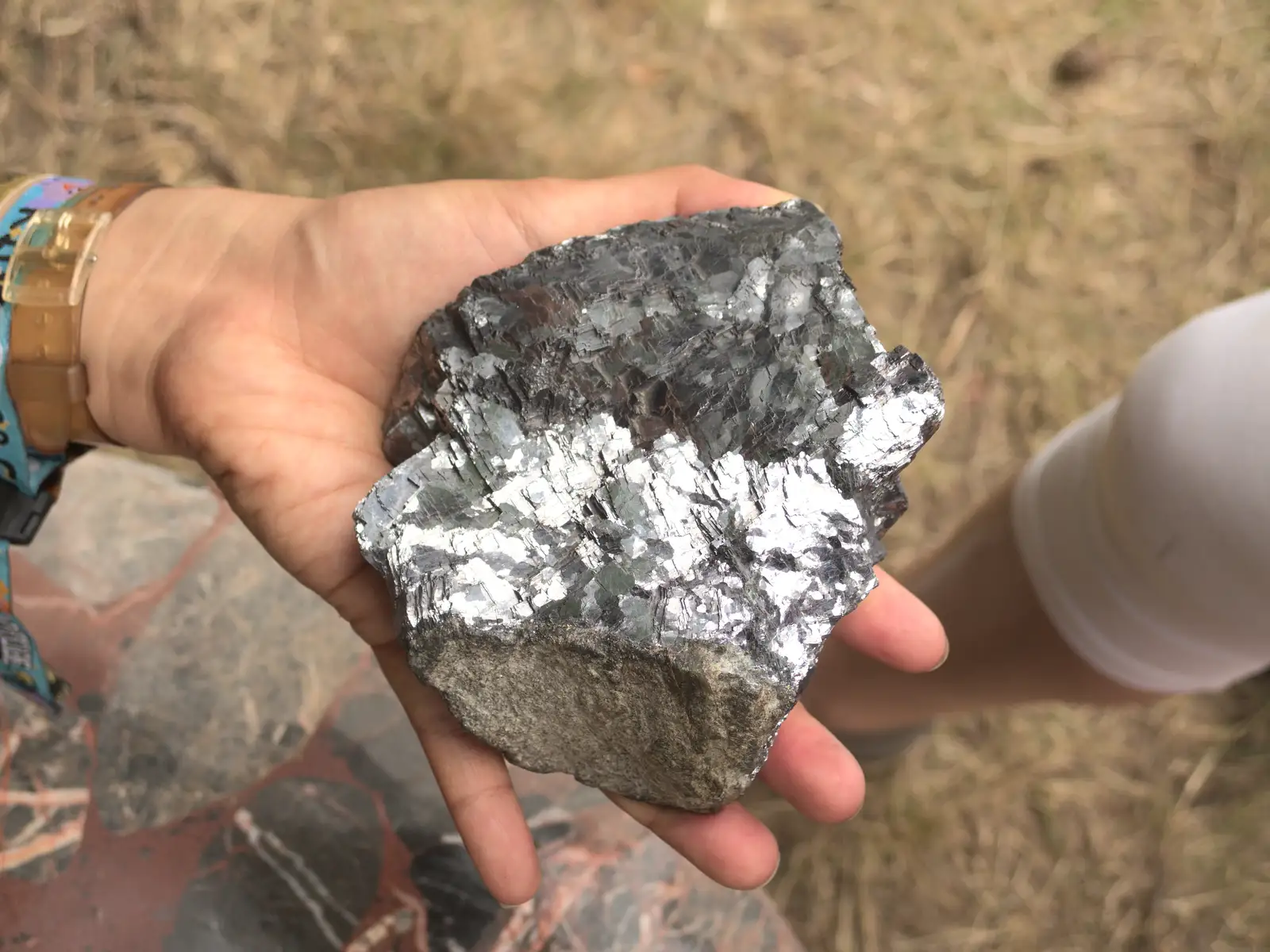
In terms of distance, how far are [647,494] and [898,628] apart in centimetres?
39

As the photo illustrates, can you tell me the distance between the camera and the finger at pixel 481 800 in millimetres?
1239

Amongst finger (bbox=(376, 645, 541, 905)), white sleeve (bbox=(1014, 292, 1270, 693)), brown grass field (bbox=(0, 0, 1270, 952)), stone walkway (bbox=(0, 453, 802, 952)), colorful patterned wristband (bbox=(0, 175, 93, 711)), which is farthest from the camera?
brown grass field (bbox=(0, 0, 1270, 952))

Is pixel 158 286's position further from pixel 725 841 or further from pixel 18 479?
pixel 725 841

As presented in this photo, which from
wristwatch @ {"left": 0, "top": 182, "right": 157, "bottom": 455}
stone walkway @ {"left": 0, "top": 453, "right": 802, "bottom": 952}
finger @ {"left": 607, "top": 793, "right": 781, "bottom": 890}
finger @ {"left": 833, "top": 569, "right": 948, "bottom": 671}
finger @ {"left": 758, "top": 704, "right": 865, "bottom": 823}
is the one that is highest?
wristwatch @ {"left": 0, "top": 182, "right": 157, "bottom": 455}

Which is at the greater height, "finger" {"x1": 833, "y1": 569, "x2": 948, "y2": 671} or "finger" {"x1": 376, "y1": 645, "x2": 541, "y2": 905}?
"finger" {"x1": 833, "y1": 569, "x2": 948, "y2": 671}

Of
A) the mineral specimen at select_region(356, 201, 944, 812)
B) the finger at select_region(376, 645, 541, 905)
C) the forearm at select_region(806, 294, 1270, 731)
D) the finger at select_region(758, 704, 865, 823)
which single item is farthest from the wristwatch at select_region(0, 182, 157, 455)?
the forearm at select_region(806, 294, 1270, 731)

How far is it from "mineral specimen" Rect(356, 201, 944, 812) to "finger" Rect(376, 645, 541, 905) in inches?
2.1

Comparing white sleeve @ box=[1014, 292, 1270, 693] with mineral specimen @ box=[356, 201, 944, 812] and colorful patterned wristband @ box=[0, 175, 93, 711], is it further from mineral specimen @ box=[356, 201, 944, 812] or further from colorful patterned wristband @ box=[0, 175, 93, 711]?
colorful patterned wristband @ box=[0, 175, 93, 711]

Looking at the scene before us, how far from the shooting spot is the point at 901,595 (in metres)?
1.33

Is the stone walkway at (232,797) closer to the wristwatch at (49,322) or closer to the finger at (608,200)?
the wristwatch at (49,322)

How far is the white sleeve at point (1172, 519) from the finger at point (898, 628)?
0.15 metres

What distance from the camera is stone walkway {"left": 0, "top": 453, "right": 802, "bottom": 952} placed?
5.46 feet

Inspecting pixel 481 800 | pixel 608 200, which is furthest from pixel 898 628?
pixel 608 200

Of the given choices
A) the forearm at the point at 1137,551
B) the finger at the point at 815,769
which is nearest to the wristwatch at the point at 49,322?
the finger at the point at 815,769
